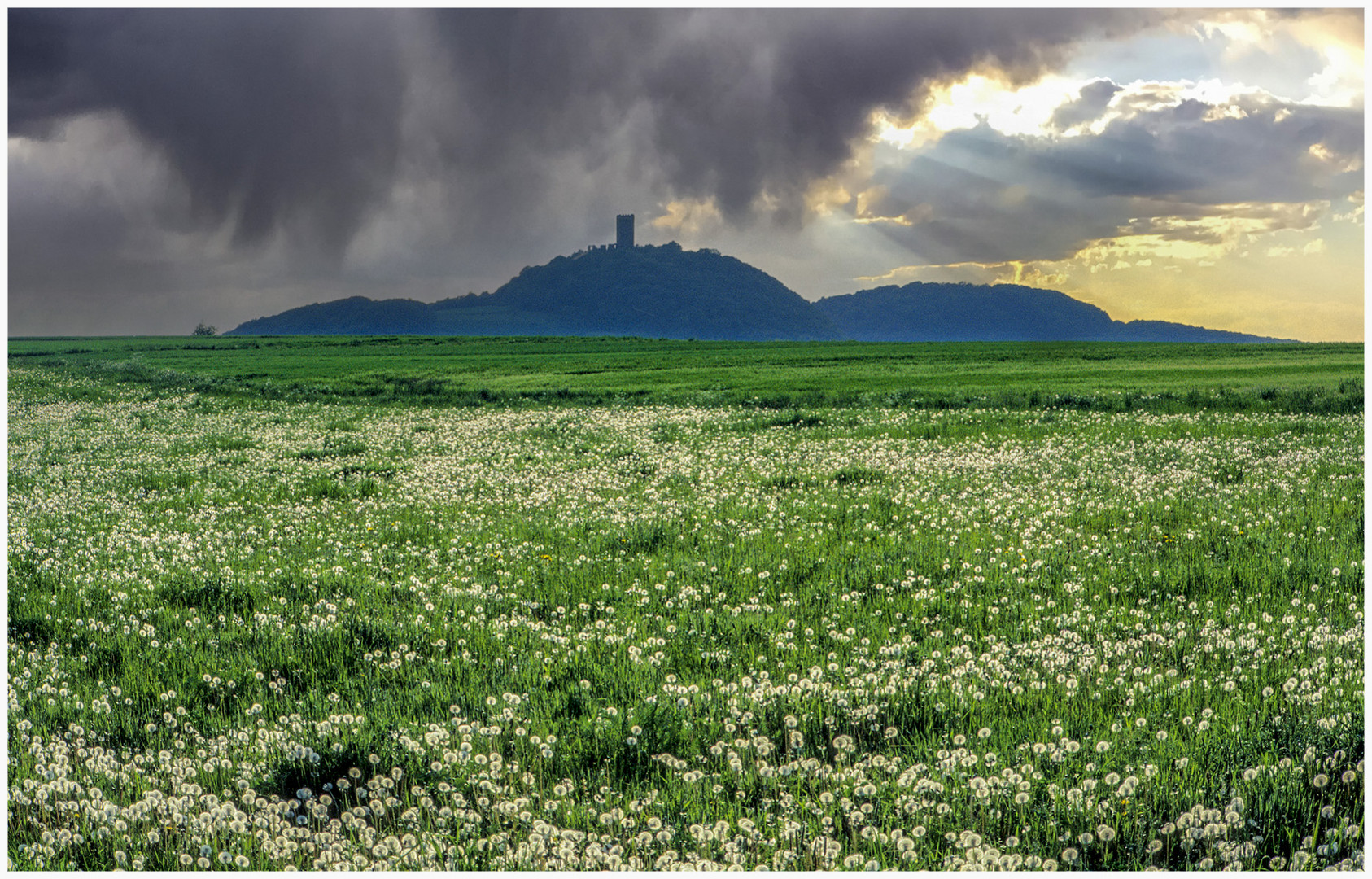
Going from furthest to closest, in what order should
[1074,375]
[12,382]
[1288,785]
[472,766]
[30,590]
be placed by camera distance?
[12,382]
[1074,375]
[30,590]
[472,766]
[1288,785]

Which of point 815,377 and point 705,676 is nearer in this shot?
point 705,676

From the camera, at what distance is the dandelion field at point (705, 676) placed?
4.23m

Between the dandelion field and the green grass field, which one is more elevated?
the green grass field

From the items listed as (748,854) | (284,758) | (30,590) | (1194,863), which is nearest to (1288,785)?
(1194,863)

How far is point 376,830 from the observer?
4367 mm

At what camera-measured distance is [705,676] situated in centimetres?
623

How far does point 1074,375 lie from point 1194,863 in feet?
150

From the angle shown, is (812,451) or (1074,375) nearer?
(812,451)

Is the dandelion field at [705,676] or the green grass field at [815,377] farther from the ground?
the green grass field at [815,377]

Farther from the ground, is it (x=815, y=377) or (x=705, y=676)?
(x=815, y=377)

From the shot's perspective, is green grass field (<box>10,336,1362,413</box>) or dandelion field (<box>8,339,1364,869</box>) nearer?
dandelion field (<box>8,339,1364,869</box>)

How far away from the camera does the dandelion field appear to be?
4.23m

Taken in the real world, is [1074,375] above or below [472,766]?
above

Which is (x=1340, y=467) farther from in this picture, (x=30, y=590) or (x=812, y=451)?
(x=30, y=590)
